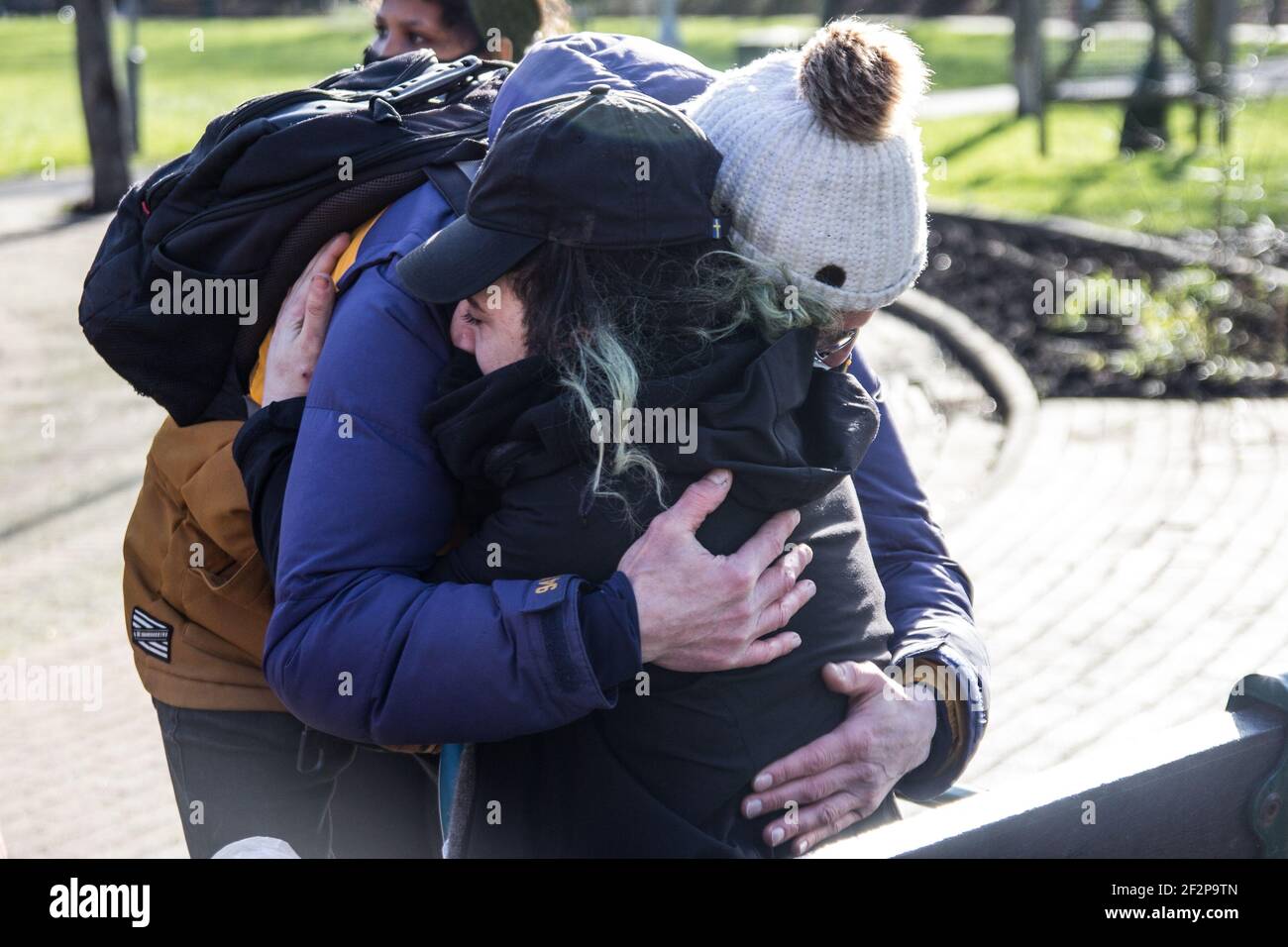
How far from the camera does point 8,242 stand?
1382 cm

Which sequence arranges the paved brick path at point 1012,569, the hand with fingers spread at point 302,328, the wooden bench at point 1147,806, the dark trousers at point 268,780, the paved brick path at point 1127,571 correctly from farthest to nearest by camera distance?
the paved brick path at point 1127,571
the paved brick path at point 1012,569
the dark trousers at point 268,780
the hand with fingers spread at point 302,328
the wooden bench at point 1147,806

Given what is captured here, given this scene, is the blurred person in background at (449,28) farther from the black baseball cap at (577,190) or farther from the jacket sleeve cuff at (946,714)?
the jacket sleeve cuff at (946,714)

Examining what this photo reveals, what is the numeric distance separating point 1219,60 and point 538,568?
15.8 meters

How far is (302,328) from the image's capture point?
222 centimetres

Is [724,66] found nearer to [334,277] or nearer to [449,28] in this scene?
[449,28]

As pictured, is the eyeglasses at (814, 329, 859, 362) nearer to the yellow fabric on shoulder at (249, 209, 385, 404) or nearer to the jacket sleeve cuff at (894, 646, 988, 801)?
the jacket sleeve cuff at (894, 646, 988, 801)

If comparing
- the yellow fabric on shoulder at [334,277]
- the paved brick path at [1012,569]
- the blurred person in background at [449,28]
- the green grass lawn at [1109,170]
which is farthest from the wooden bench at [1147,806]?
the green grass lawn at [1109,170]

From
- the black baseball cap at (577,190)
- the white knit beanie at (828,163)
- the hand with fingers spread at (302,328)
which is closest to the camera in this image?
the black baseball cap at (577,190)

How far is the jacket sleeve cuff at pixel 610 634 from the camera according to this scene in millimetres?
1953

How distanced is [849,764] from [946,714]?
0.26 metres

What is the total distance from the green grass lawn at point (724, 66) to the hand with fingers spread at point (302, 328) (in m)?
4.02

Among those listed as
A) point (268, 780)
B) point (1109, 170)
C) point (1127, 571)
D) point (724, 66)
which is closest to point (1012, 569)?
point (1127, 571)
